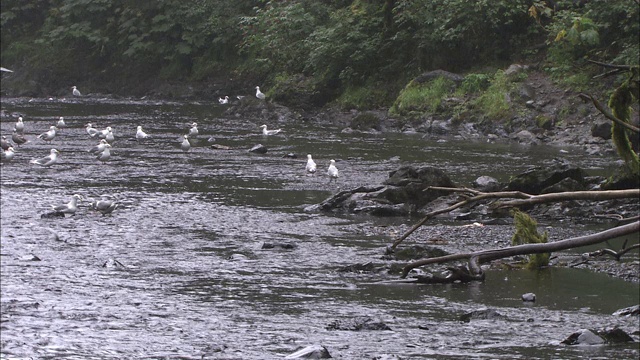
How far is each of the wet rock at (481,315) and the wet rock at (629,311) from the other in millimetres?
940

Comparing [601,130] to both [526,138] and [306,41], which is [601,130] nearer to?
[526,138]

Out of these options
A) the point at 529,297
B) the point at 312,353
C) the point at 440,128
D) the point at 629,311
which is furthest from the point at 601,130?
the point at 312,353

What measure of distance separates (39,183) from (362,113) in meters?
12.1

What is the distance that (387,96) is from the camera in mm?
27344

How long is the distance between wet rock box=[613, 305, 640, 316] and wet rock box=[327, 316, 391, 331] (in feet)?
6.24

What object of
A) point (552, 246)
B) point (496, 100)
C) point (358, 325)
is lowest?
point (358, 325)

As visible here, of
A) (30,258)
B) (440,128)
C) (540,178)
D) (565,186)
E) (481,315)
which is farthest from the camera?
(440,128)

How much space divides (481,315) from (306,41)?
2332 centimetres

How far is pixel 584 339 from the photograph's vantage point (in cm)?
688

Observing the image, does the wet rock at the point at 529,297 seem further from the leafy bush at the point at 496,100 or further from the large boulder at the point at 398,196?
the leafy bush at the point at 496,100

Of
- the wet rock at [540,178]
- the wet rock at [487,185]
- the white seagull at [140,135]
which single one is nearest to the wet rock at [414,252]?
the wet rock at [540,178]

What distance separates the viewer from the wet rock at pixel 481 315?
299 inches

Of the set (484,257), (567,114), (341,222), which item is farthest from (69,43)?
(484,257)

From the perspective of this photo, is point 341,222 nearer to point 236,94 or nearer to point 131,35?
point 236,94
